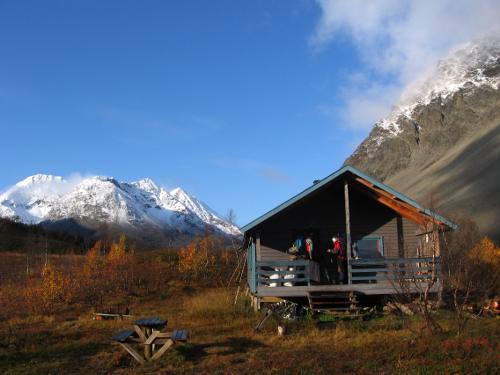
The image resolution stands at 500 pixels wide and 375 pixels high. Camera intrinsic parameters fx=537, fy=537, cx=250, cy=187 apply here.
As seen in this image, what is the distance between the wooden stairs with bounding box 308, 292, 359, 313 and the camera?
1922 centimetres

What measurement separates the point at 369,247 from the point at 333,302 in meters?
4.08

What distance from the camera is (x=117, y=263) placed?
40.5 m

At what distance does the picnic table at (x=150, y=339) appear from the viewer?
12.8m

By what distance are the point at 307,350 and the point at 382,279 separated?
25.1 feet

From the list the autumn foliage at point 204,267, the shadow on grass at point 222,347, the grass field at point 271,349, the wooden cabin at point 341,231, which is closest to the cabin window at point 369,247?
the wooden cabin at point 341,231

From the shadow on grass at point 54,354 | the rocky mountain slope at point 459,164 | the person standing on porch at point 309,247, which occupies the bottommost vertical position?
the shadow on grass at point 54,354

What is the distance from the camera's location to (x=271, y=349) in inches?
546

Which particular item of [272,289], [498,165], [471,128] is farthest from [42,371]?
[471,128]

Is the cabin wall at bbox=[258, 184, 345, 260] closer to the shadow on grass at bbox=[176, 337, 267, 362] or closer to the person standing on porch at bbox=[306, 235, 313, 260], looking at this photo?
the person standing on porch at bbox=[306, 235, 313, 260]

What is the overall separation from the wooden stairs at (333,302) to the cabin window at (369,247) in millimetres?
3145

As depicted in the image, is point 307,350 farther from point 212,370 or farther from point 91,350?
point 91,350

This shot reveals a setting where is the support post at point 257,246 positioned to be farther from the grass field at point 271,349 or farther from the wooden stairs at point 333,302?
the wooden stairs at point 333,302

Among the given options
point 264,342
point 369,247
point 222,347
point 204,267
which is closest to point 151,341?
point 222,347

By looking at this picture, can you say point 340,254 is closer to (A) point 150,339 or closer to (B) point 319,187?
(B) point 319,187
